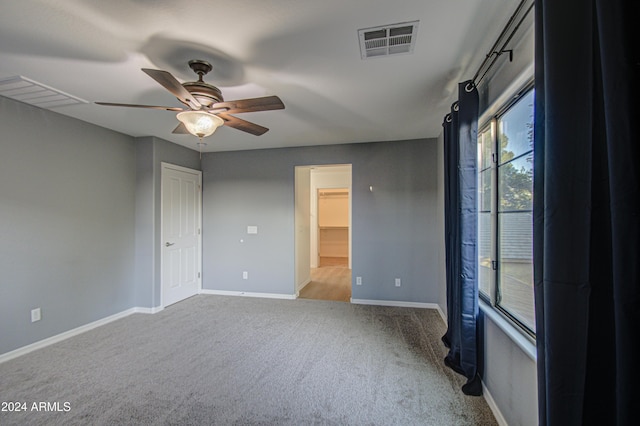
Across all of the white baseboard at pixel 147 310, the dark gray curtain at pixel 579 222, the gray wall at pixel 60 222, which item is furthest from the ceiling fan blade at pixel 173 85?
the white baseboard at pixel 147 310

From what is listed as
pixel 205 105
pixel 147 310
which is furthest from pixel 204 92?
pixel 147 310

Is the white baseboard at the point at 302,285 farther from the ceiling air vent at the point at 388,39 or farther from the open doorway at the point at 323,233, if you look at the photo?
the ceiling air vent at the point at 388,39

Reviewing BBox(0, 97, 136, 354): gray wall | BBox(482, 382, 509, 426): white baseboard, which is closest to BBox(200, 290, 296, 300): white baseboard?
BBox(0, 97, 136, 354): gray wall

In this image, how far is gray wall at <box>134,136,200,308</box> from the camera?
403cm

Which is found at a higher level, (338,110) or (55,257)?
(338,110)

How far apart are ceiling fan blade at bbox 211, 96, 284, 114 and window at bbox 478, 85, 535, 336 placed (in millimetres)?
1614

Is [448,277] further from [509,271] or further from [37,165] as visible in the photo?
[37,165]

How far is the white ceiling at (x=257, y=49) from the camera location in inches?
60.8

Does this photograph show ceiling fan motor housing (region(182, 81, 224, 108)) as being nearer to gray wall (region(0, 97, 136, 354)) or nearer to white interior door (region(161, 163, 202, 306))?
gray wall (region(0, 97, 136, 354))

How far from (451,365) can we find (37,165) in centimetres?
461

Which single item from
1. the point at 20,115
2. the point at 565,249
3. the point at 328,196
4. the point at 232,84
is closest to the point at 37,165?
the point at 20,115

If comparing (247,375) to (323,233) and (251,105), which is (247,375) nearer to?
(251,105)

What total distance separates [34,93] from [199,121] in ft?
5.91

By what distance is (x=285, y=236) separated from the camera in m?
4.70
